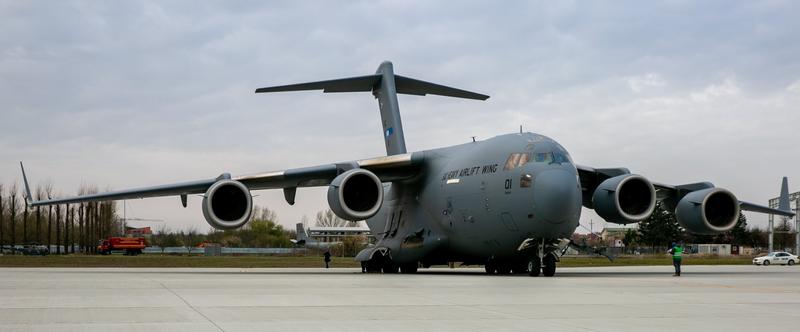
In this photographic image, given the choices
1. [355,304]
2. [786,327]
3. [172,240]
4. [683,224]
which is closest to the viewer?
[786,327]

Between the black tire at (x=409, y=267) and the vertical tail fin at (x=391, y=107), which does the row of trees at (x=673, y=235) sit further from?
the black tire at (x=409, y=267)

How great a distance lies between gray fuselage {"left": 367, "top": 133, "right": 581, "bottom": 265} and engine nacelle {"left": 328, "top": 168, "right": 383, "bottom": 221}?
2.14 meters

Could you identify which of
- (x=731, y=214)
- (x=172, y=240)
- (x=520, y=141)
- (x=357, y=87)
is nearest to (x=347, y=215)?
(x=520, y=141)

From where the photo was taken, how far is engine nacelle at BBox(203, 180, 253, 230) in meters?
22.0

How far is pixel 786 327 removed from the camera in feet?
27.7

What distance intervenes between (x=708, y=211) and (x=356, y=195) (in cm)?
891

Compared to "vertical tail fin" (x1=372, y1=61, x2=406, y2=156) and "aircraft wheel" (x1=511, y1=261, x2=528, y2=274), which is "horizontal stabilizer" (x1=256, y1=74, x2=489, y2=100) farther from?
"aircraft wheel" (x1=511, y1=261, x2=528, y2=274)

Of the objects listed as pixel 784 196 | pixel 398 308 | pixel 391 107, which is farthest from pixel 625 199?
pixel 398 308

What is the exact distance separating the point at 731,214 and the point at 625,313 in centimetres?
1378

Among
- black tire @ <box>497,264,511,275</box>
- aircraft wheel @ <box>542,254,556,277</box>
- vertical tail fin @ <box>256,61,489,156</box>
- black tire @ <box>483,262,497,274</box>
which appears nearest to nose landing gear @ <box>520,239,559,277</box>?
aircraft wheel @ <box>542,254,556,277</box>

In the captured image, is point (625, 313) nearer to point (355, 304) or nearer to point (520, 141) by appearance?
point (355, 304)

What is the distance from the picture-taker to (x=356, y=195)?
76.4ft

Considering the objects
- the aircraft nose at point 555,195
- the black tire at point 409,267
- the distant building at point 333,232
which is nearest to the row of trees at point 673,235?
the distant building at point 333,232

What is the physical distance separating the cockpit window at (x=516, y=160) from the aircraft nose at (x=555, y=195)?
614 mm
